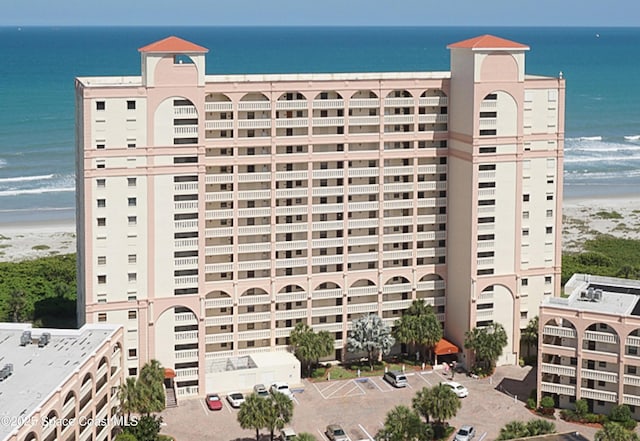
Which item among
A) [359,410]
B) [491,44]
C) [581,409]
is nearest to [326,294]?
[359,410]

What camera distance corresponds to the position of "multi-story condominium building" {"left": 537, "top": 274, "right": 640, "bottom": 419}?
6334 cm

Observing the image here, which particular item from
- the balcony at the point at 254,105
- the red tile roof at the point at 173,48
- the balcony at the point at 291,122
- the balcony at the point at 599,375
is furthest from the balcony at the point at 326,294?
the red tile roof at the point at 173,48

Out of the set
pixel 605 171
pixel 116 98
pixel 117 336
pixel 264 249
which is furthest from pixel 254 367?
pixel 605 171

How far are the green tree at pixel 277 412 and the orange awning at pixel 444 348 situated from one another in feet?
56.8

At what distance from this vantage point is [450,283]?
76000 millimetres

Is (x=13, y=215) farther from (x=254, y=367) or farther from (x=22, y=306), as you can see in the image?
(x=254, y=367)

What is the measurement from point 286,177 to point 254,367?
13.0 meters

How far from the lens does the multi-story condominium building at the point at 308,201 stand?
66.4 meters

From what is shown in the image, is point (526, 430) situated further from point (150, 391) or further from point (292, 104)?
point (292, 104)

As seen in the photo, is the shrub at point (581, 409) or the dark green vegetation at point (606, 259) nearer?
the shrub at point (581, 409)

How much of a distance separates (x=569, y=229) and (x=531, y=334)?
147ft

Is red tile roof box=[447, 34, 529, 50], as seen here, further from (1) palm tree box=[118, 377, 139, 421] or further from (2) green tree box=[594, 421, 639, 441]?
(1) palm tree box=[118, 377, 139, 421]

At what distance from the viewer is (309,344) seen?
7119cm

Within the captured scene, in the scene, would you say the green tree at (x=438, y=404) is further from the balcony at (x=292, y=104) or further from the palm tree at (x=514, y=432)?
the balcony at (x=292, y=104)
